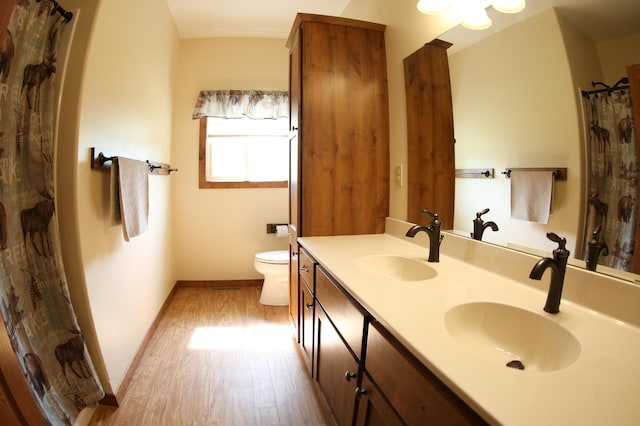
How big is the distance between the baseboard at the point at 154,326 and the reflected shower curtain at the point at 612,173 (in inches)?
83.9

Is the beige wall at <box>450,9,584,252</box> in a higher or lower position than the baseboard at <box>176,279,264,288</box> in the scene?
higher

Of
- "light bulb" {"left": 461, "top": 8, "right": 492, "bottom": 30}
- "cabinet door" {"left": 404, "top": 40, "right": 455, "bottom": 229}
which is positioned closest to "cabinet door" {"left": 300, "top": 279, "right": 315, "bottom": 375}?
"cabinet door" {"left": 404, "top": 40, "right": 455, "bottom": 229}

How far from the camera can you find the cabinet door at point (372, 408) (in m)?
0.81

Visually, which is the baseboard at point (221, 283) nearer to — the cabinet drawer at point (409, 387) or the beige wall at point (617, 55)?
the cabinet drawer at point (409, 387)

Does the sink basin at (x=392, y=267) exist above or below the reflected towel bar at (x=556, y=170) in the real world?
below

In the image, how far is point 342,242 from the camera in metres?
1.71

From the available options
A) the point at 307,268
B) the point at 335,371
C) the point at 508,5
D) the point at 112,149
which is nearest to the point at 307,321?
the point at 307,268

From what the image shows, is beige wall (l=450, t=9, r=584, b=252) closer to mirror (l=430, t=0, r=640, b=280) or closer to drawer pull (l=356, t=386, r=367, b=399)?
mirror (l=430, t=0, r=640, b=280)

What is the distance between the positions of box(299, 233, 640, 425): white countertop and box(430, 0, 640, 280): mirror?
0.19 meters

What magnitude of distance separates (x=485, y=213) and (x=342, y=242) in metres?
0.75

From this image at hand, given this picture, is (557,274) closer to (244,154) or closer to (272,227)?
(272,227)

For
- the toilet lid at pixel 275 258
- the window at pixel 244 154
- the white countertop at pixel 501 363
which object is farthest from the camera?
the window at pixel 244 154

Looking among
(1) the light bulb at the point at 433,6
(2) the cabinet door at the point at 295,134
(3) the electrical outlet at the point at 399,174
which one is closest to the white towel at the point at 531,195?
(3) the electrical outlet at the point at 399,174

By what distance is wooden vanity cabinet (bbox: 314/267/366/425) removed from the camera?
1020 millimetres
